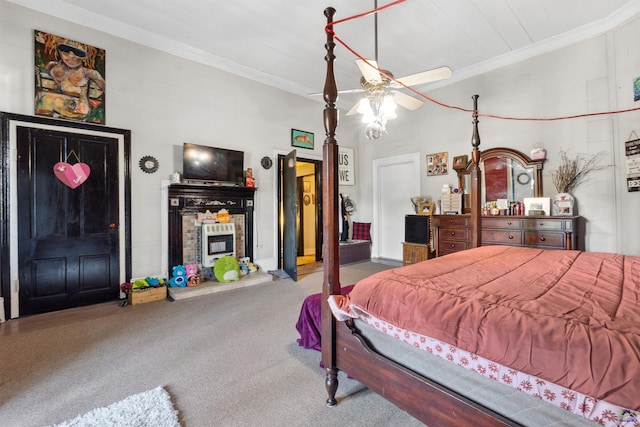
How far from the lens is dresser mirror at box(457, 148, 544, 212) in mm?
3736

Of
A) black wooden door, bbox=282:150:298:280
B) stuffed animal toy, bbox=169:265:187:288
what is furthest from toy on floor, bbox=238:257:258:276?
stuffed animal toy, bbox=169:265:187:288

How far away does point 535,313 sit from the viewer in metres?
0.98

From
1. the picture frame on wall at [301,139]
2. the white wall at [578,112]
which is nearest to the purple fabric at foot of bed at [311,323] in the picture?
the white wall at [578,112]

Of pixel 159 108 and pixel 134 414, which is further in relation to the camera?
pixel 159 108

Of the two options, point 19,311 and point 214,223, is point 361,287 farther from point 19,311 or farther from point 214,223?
point 19,311

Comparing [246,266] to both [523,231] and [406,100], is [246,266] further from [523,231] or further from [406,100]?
[523,231]

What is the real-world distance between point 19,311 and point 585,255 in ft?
16.7

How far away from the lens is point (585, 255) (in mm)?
2031

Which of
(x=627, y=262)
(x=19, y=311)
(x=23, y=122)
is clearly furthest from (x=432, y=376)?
(x=23, y=122)

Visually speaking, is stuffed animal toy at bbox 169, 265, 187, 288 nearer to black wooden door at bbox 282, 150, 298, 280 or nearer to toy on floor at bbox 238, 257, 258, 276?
toy on floor at bbox 238, 257, 258, 276

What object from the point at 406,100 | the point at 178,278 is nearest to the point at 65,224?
the point at 178,278

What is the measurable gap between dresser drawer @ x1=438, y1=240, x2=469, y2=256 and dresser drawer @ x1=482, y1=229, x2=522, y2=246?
0.95 ft

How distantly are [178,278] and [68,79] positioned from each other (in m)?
2.56

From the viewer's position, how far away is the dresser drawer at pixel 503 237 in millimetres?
3461
